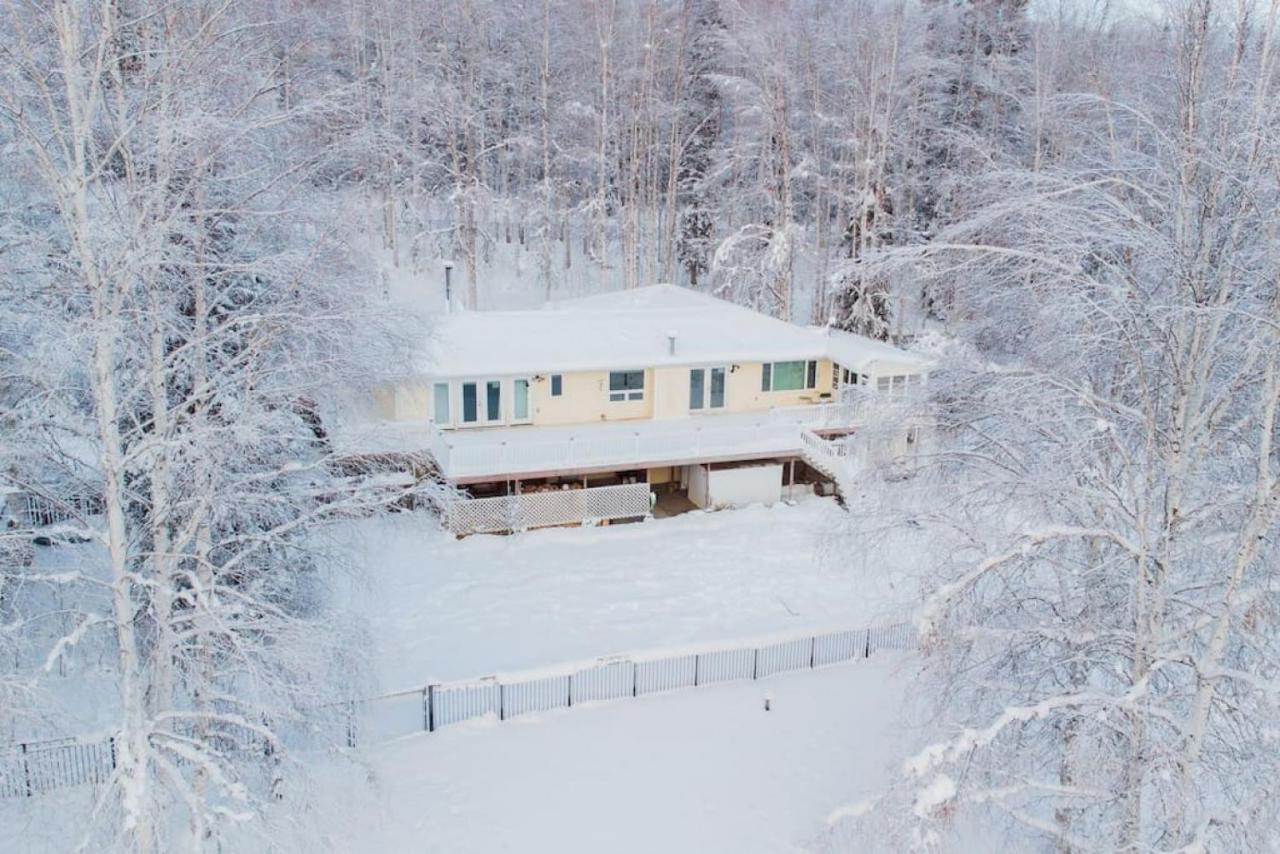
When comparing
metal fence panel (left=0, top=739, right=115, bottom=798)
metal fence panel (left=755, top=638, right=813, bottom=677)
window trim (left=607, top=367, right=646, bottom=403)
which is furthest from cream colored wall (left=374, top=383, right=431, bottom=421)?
metal fence panel (left=0, top=739, right=115, bottom=798)

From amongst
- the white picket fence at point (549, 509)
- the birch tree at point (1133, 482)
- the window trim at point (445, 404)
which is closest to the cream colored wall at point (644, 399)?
the window trim at point (445, 404)

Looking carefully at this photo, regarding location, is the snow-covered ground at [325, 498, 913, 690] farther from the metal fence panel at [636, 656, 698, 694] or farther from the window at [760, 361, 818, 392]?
the window at [760, 361, 818, 392]

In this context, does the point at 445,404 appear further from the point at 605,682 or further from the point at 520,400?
the point at 605,682

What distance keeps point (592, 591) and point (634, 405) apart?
5852mm

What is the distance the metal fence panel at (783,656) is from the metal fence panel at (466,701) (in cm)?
366

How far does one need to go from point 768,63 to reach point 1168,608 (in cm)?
2416

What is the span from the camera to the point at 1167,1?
6.37 meters

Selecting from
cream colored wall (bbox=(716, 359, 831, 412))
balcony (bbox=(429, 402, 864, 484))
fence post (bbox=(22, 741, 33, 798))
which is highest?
cream colored wall (bbox=(716, 359, 831, 412))

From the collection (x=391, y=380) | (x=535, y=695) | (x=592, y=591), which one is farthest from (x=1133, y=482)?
(x=592, y=591)

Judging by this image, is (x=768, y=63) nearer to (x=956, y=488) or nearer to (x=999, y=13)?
(x=999, y=13)

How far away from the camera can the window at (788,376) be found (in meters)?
21.4

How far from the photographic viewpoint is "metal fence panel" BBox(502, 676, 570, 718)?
39.7ft

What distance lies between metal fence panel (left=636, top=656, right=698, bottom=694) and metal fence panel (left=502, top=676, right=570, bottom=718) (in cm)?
105

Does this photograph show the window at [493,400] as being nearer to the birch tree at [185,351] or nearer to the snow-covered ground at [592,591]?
the snow-covered ground at [592,591]
